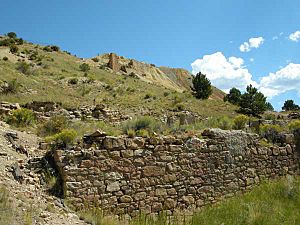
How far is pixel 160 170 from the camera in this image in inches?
318

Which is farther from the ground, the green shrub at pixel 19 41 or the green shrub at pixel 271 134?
the green shrub at pixel 19 41

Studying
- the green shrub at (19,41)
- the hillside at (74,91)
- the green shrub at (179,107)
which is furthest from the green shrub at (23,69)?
the green shrub at (19,41)

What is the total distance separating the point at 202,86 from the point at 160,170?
33926mm

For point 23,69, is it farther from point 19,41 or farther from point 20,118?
point 19,41

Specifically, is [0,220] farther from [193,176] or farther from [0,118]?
[0,118]

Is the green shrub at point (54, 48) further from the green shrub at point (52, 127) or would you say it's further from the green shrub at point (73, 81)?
the green shrub at point (52, 127)

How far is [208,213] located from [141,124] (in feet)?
16.3

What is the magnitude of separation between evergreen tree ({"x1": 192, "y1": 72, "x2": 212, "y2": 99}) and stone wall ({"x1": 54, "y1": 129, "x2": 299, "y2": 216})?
29401 mm

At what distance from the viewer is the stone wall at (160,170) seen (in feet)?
23.4

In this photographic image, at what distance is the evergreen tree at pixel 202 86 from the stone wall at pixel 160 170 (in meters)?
29.4

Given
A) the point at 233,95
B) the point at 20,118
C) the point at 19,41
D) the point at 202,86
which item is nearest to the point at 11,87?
the point at 20,118

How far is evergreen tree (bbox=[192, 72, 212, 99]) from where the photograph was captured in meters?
39.5

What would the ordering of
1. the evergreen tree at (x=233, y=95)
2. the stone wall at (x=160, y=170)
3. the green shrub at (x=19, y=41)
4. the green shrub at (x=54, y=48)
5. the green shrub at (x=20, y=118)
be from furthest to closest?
the evergreen tree at (x=233, y=95) → the green shrub at (x=54, y=48) → the green shrub at (x=19, y=41) → the green shrub at (x=20, y=118) → the stone wall at (x=160, y=170)

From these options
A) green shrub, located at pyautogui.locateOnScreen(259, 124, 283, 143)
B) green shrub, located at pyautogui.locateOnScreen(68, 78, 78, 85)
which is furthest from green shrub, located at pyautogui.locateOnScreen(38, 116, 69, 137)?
green shrub, located at pyautogui.locateOnScreen(68, 78, 78, 85)
